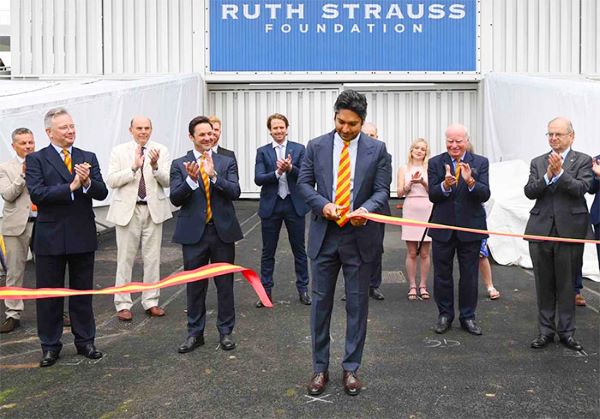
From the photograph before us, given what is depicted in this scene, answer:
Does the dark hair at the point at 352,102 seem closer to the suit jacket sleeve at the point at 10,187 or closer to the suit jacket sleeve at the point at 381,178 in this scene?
the suit jacket sleeve at the point at 381,178

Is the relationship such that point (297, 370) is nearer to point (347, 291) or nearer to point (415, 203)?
point (347, 291)

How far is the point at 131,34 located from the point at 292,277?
930 cm

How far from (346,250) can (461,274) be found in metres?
1.68

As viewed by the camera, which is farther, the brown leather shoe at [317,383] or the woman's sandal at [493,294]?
the woman's sandal at [493,294]

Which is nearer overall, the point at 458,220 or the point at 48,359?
the point at 48,359

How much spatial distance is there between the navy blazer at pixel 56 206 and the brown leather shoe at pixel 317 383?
77.2 inches

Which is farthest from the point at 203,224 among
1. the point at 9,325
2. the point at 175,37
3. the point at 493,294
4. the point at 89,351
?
the point at 175,37

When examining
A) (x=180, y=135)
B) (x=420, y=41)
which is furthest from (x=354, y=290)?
(x=420, y=41)

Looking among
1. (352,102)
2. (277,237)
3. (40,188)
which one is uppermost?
(352,102)

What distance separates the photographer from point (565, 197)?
4926mm

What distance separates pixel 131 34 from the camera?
14.7 metres

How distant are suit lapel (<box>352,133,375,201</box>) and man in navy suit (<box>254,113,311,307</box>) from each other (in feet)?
7.16

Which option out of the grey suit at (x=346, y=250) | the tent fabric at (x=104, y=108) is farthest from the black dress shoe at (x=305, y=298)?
the tent fabric at (x=104, y=108)

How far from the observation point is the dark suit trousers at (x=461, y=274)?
17.5 ft
